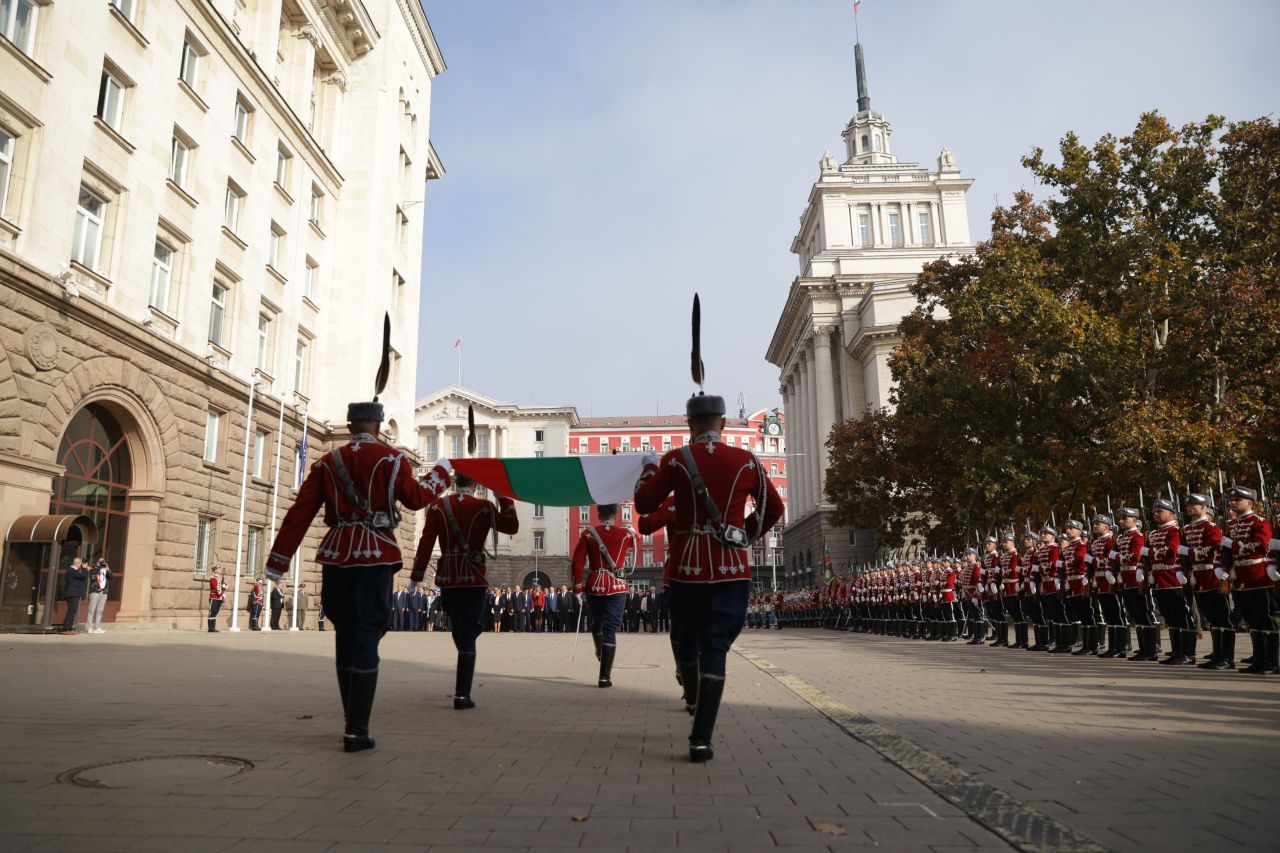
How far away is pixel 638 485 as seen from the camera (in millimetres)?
6613

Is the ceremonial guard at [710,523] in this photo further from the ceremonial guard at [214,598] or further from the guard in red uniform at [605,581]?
the ceremonial guard at [214,598]

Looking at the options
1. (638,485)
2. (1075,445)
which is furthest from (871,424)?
(638,485)

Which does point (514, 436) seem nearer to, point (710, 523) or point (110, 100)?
point (110, 100)

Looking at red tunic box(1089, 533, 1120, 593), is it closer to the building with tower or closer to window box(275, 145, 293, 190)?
window box(275, 145, 293, 190)

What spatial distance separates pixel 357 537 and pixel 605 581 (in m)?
4.75

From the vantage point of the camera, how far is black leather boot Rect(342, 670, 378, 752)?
5957mm

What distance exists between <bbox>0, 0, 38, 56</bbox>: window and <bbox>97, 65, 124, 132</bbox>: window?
7.65 ft

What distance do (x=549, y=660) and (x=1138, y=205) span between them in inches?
859

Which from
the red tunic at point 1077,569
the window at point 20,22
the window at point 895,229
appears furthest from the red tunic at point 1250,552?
the window at point 895,229

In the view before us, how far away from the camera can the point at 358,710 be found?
6.00 metres

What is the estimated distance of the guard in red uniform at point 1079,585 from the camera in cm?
1606

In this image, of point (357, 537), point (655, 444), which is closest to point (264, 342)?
point (357, 537)

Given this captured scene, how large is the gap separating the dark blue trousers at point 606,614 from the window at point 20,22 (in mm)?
17737

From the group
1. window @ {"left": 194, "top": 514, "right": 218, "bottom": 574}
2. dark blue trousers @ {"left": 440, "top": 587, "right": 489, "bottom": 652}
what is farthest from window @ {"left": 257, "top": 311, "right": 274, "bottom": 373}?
dark blue trousers @ {"left": 440, "top": 587, "right": 489, "bottom": 652}
